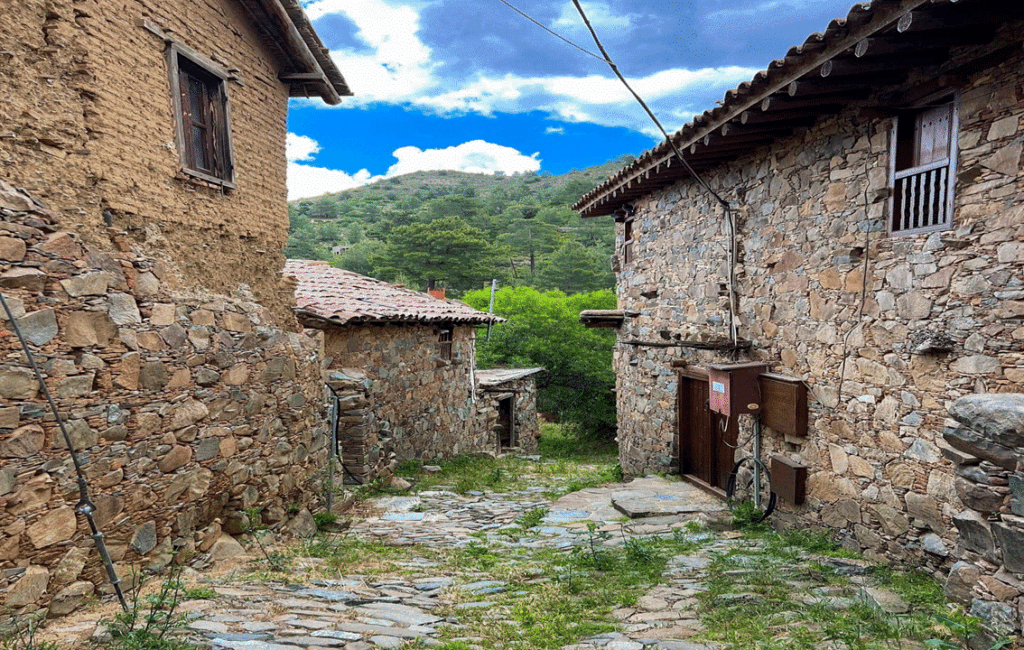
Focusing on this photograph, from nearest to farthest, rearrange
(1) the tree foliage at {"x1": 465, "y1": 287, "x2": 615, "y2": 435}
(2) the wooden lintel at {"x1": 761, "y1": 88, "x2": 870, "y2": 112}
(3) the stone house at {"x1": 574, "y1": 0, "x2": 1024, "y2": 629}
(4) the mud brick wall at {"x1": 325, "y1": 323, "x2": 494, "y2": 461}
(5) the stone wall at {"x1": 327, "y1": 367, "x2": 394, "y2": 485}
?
(3) the stone house at {"x1": 574, "y1": 0, "x2": 1024, "y2": 629} → (2) the wooden lintel at {"x1": 761, "y1": 88, "x2": 870, "y2": 112} → (5) the stone wall at {"x1": 327, "y1": 367, "x2": 394, "y2": 485} → (4) the mud brick wall at {"x1": 325, "y1": 323, "x2": 494, "y2": 461} → (1) the tree foliage at {"x1": 465, "y1": 287, "x2": 615, "y2": 435}

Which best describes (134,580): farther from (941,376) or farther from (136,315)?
(941,376)

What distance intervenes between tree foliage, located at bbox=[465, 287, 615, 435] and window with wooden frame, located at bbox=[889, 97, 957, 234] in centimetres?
1622

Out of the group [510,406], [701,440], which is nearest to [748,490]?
[701,440]

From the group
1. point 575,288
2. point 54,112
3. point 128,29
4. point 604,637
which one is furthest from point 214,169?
point 575,288

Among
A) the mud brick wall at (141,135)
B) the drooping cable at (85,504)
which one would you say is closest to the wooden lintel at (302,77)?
the mud brick wall at (141,135)

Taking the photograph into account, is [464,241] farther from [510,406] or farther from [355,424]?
[355,424]

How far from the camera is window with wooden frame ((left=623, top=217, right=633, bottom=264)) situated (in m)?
11.1

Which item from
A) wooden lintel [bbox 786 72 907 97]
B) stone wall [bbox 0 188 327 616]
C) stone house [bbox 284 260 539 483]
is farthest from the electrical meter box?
stone house [bbox 284 260 539 483]

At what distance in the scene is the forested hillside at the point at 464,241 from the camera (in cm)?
3528

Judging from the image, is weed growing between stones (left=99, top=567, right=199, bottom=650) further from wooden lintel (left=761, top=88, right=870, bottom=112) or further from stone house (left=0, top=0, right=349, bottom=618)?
wooden lintel (left=761, top=88, right=870, bottom=112)

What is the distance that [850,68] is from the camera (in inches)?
188

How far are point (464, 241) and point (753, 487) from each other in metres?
28.9

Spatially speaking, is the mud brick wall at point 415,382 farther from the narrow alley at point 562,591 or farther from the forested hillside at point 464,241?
the forested hillside at point 464,241

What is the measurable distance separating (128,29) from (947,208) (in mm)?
6540
